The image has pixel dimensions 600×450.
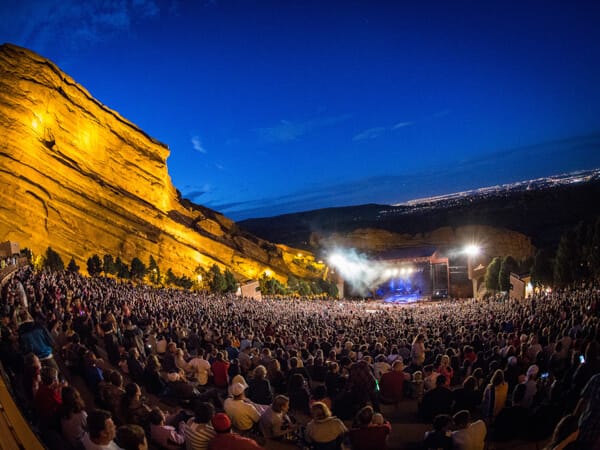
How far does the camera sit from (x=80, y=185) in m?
52.6

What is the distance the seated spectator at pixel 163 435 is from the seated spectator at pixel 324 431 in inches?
64.4

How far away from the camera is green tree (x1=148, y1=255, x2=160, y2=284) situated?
167 feet

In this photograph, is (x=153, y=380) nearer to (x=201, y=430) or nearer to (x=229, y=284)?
(x=201, y=430)

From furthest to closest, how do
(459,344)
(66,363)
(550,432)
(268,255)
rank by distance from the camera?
(268,255) → (459,344) → (66,363) → (550,432)

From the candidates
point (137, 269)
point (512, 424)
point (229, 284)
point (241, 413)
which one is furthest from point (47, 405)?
point (229, 284)

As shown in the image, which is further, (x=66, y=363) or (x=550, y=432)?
(x=66, y=363)

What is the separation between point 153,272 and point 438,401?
49.6m

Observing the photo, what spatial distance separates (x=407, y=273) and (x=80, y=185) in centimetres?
4520

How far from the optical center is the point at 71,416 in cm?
477

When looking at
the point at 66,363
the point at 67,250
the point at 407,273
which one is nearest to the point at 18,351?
the point at 66,363

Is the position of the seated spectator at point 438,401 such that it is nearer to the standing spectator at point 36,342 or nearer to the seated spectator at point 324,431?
A: the seated spectator at point 324,431

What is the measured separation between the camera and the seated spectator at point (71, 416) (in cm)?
470

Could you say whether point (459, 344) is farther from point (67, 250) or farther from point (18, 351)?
point (67, 250)

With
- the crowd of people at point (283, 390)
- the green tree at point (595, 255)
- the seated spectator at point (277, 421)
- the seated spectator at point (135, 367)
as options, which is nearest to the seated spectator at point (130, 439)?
the crowd of people at point (283, 390)
